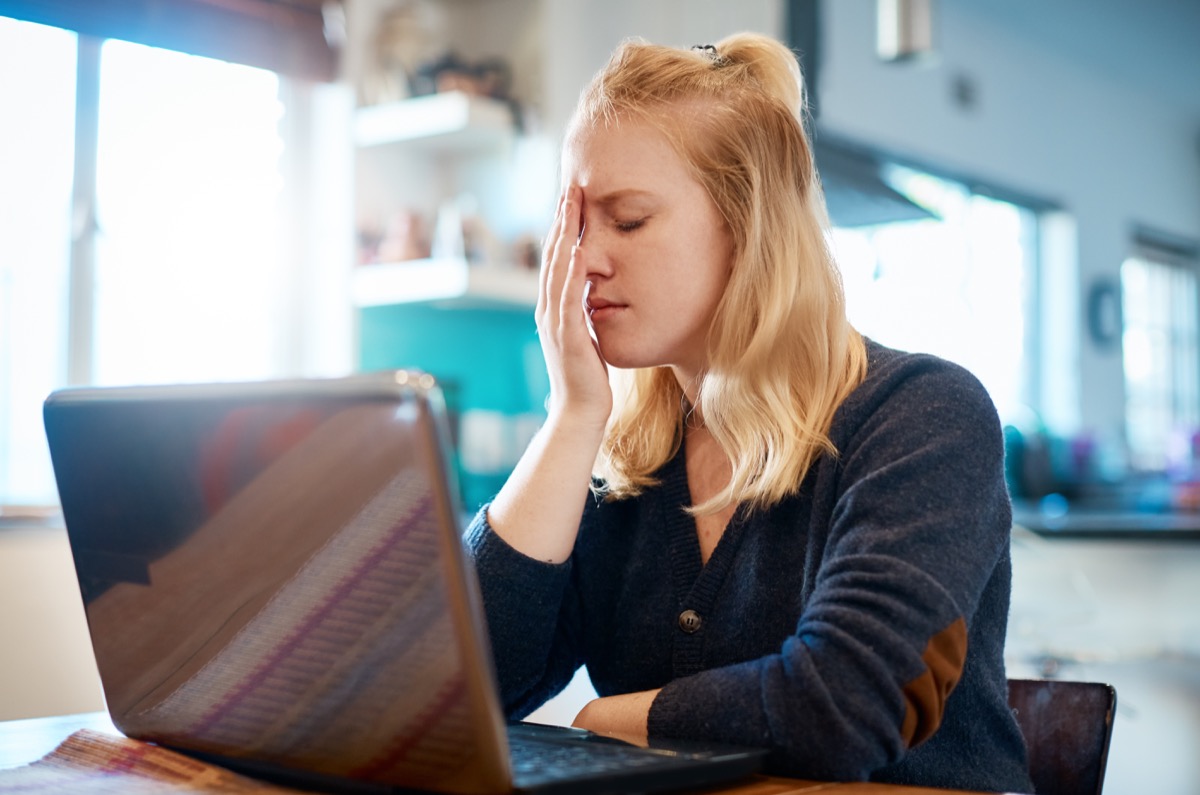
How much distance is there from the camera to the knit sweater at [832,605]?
0.79 metres

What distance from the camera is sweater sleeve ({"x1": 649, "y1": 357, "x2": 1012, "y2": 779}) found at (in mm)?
775

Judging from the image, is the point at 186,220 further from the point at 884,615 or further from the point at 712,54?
the point at 884,615

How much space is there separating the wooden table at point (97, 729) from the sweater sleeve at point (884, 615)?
0.07 ft

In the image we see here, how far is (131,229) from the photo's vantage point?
2654mm

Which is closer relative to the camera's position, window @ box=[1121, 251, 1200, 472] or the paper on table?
the paper on table

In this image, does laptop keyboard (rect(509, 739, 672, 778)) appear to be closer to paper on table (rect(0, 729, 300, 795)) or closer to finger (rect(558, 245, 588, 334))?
paper on table (rect(0, 729, 300, 795))

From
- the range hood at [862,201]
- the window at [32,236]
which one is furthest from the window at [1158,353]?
the window at [32,236]

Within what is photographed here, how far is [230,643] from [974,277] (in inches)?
191

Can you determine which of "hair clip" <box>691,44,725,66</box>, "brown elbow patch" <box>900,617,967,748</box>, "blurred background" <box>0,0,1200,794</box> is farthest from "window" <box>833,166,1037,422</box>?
"brown elbow patch" <box>900,617,967,748</box>

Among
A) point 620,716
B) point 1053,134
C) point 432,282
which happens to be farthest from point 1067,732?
point 1053,134

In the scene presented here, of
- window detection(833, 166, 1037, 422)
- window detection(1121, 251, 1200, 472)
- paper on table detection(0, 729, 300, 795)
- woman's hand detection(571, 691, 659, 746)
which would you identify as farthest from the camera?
window detection(1121, 251, 1200, 472)

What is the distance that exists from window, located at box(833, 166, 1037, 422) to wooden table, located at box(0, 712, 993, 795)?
3.60m

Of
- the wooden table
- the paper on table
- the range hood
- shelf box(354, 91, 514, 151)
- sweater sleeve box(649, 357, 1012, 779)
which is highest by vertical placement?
shelf box(354, 91, 514, 151)

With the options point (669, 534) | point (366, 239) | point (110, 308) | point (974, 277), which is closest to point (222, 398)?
point (669, 534)
